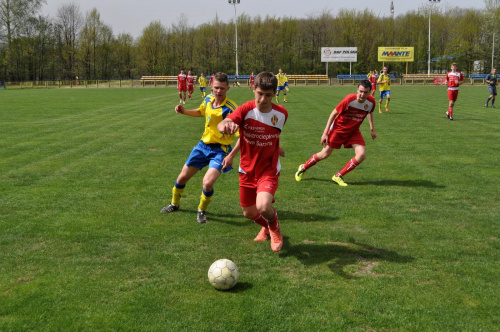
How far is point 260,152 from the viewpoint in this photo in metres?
4.93

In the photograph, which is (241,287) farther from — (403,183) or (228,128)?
(403,183)

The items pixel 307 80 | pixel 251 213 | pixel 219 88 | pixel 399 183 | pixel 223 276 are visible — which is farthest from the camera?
pixel 307 80

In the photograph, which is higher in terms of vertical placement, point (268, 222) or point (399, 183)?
point (268, 222)

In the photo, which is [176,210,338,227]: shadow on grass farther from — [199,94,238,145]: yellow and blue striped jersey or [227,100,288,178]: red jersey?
[227,100,288,178]: red jersey

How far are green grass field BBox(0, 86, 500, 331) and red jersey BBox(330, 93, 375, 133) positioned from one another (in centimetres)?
103

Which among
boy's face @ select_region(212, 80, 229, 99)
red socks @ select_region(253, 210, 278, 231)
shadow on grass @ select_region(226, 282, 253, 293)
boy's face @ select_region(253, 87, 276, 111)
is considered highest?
boy's face @ select_region(212, 80, 229, 99)

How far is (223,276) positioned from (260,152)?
1526 mm

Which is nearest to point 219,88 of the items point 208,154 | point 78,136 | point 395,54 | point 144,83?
point 208,154

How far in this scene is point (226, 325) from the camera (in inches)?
137

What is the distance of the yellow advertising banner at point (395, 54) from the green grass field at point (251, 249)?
59847mm

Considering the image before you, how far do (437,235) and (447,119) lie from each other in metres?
13.5

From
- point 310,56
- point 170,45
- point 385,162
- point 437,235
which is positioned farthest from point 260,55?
point 437,235

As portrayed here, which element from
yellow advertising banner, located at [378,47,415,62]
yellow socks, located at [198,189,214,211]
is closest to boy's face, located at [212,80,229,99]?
yellow socks, located at [198,189,214,211]

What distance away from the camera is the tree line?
71.1 meters
